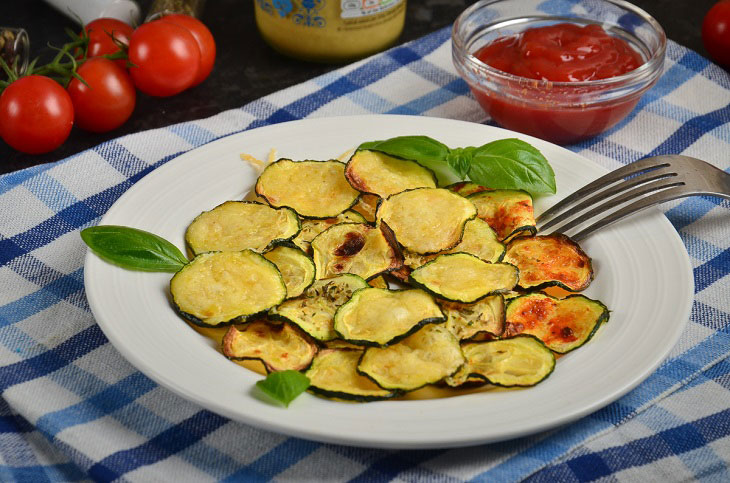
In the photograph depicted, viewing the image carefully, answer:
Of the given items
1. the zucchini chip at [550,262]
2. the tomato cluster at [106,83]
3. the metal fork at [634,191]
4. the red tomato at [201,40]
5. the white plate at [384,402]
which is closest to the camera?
the white plate at [384,402]

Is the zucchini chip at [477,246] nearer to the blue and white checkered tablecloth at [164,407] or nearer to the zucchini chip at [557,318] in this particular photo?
the zucchini chip at [557,318]

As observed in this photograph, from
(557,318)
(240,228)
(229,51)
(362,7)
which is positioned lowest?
(229,51)

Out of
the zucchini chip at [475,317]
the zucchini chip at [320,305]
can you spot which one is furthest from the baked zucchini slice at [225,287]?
the zucchini chip at [475,317]

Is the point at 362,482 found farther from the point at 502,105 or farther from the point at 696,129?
the point at 696,129

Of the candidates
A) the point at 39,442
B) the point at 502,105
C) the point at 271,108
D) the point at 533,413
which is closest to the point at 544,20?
the point at 502,105

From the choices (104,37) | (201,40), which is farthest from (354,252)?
(104,37)

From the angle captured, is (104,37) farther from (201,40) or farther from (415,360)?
(415,360)
